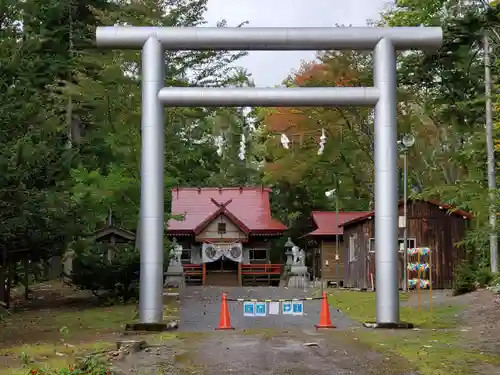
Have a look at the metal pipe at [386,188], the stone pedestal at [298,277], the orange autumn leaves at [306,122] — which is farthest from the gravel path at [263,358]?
the stone pedestal at [298,277]

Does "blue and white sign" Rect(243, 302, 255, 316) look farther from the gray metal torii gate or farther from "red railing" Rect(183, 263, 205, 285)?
"red railing" Rect(183, 263, 205, 285)

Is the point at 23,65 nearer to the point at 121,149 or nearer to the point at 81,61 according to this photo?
the point at 121,149

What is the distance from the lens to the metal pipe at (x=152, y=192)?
15602 millimetres

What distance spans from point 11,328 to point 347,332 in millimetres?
8325

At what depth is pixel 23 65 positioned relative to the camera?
2103cm

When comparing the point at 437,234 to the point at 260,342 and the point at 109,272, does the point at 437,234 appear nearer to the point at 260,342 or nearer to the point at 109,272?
the point at 109,272

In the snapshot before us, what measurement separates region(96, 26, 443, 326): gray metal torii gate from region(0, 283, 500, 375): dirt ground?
4.87 ft

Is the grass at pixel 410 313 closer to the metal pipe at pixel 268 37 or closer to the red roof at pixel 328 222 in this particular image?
the metal pipe at pixel 268 37

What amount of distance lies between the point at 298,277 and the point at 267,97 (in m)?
22.1

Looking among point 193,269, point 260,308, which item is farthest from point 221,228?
point 260,308

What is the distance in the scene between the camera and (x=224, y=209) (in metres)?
40.7

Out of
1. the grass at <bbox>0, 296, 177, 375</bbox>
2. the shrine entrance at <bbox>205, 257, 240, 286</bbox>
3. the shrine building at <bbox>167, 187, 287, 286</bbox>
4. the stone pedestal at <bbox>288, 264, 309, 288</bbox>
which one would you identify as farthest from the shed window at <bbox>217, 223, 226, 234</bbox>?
the grass at <bbox>0, 296, 177, 375</bbox>

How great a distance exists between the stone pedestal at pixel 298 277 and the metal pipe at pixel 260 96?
21575 mm

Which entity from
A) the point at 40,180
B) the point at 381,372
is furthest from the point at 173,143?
the point at 381,372
